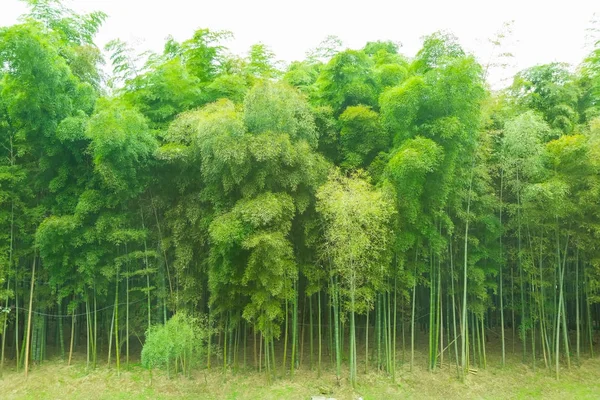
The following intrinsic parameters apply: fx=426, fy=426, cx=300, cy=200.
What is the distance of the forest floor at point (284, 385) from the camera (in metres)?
7.68

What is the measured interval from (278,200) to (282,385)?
353 centimetres

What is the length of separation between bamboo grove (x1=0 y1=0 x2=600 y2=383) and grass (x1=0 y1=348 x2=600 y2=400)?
326mm

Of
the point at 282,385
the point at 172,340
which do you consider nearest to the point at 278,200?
the point at 172,340

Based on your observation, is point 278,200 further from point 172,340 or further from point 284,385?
point 284,385

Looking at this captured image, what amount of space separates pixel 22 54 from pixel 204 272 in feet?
15.6

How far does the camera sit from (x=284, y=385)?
7898mm

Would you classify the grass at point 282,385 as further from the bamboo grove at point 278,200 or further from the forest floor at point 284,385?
the bamboo grove at point 278,200

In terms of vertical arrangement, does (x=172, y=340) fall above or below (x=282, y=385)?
above

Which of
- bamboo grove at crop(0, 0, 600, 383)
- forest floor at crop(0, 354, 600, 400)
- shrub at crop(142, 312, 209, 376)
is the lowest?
forest floor at crop(0, 354, 600, 400)

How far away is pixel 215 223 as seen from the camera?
23.0 ft

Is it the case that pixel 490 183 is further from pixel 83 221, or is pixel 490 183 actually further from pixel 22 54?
pixel 22 54

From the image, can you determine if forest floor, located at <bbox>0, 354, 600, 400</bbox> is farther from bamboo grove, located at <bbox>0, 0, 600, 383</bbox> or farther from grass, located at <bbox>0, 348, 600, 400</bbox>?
bamboo grove, located at <bbox>0, 0, 600, 383</bbox>

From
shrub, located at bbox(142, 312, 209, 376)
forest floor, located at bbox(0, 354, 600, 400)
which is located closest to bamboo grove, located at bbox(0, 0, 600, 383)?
shrub, located at bbox(142, 312, 209, 376)

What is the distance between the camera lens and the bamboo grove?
704 cm
